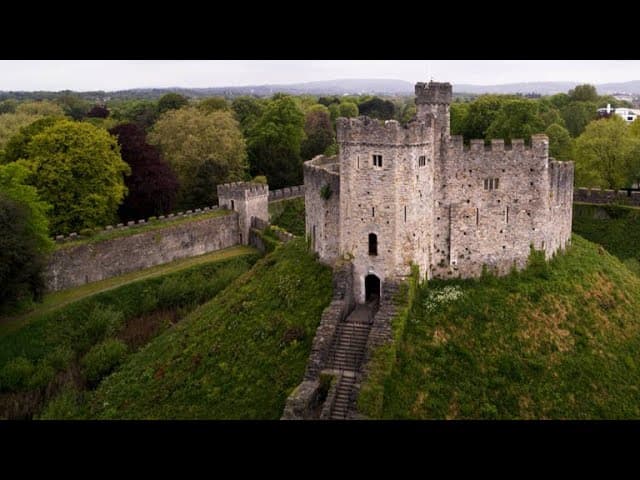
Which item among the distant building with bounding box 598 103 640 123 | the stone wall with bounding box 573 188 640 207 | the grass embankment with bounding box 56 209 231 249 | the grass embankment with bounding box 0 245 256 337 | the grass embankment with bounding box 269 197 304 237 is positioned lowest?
the grass embankment with bounding box 0 245 256 337

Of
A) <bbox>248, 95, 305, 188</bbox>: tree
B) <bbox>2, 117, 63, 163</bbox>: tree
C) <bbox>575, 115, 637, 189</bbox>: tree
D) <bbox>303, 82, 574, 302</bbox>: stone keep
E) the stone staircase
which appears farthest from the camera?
<bbox>248, 95, 305, 188</bbox>: tree

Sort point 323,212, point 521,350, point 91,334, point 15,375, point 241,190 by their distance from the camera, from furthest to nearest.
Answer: point 241,190 < point 91,334 < point 15,375 < point 323,212 < point 521,350

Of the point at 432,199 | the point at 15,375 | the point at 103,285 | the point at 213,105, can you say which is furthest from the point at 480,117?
the point at 15,375

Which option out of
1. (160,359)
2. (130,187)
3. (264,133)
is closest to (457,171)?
(160,359)

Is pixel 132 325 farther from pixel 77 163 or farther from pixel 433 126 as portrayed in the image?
pixel 433 126

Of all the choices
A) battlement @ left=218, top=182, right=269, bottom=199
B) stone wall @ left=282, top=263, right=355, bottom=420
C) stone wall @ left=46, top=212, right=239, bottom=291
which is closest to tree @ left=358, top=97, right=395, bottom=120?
battlement @ left=218, top=182, right=269, bottom=199

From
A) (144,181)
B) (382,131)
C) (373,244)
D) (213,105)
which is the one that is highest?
(382,131)

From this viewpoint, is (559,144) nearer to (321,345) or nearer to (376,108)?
(321,345)

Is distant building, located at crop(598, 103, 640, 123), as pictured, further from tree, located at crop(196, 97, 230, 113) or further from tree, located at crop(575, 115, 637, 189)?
tree, located at crop(196, 97, 230, 113)
